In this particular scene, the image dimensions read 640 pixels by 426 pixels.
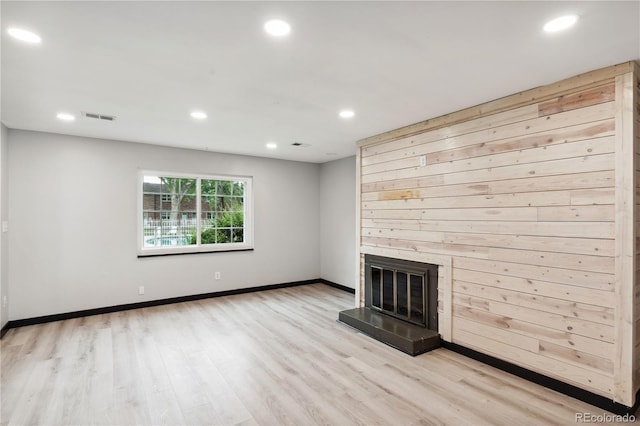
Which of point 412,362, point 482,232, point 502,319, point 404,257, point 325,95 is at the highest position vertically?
point 325,95

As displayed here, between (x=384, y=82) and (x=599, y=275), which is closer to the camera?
(x=599, y=275)

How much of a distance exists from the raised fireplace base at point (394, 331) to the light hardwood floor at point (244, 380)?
107mm

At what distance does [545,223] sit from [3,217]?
228 inches

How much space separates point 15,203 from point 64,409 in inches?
121

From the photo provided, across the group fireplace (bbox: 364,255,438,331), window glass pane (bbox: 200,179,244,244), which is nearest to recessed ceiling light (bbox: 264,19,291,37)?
fireplace (bbox: 364,255,438,331)

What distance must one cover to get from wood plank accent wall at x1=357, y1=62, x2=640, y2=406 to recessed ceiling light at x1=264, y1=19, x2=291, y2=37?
2196 mm

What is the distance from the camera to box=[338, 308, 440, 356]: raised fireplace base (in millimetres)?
3434

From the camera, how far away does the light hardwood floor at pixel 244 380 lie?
2377 mm

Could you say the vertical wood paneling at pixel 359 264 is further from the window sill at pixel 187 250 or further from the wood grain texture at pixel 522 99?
the window sill at pixel 187 250

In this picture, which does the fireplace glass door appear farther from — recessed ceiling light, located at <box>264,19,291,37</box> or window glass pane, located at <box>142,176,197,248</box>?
window glass pane, located at <box>142,176,197,248</box>

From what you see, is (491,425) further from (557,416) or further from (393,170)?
(393,170)

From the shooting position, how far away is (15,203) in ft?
13.8

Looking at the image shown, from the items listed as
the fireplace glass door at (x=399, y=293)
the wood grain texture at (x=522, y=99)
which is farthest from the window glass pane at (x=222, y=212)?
the wood grain texture at (x=522, y=99)

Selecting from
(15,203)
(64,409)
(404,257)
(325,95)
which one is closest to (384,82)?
(325,95)
